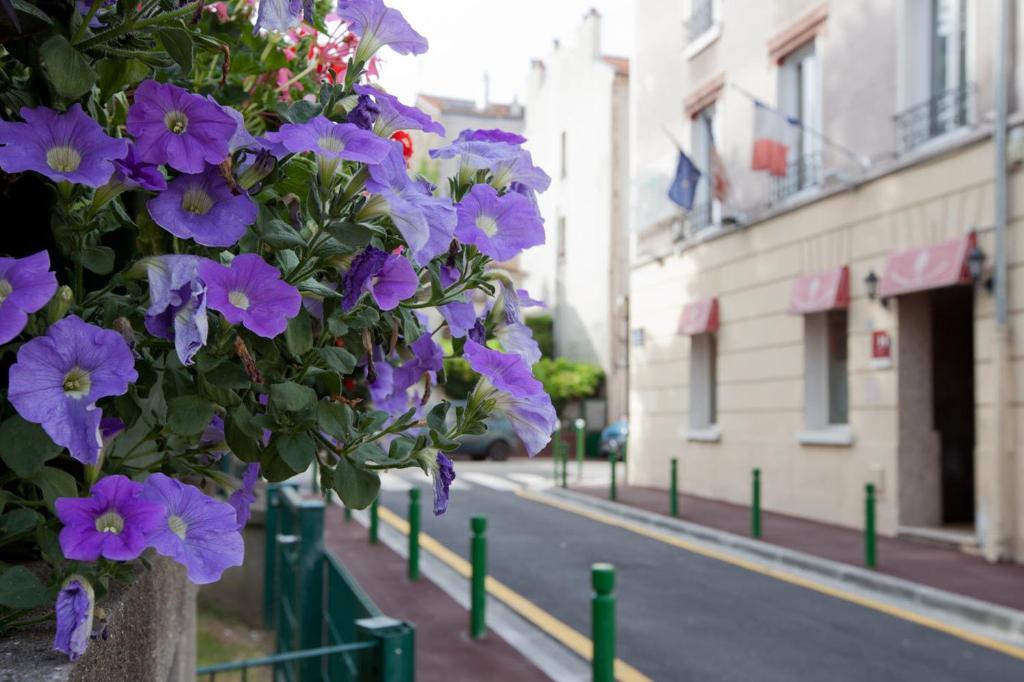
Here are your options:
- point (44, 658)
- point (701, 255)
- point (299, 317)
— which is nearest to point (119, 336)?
point (299, 317)

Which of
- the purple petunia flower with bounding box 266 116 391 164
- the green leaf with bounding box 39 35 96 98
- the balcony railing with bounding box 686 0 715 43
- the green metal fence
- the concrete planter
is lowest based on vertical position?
the green metal fence

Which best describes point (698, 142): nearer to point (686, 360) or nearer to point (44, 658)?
point (686, 360)

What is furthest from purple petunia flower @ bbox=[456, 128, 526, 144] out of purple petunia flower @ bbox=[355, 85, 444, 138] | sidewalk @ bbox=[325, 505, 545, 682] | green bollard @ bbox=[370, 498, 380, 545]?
green bollard @ bbox=[370, 498, 380, 545]

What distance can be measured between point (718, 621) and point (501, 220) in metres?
7.77

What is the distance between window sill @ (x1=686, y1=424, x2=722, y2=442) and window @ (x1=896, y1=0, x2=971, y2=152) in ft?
21.0

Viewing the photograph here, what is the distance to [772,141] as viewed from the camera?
14.4 meters

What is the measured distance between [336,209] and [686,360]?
59.4ft

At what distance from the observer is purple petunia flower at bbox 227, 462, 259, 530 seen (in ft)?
3.67

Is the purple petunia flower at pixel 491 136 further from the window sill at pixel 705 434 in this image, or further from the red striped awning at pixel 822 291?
the window sill at pixel 705 434

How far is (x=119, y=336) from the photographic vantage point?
2.66 feet

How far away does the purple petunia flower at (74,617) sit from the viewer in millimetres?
833

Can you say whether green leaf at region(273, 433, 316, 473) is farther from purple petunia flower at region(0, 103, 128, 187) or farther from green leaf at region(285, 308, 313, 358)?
purple petunia flower at region(0, 103, 128, 187)

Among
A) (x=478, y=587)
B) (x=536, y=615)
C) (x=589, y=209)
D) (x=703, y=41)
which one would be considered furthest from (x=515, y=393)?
(x=589, y=209)

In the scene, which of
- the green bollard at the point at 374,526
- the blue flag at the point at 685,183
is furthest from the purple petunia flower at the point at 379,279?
the blue flag at the point at 685,183
